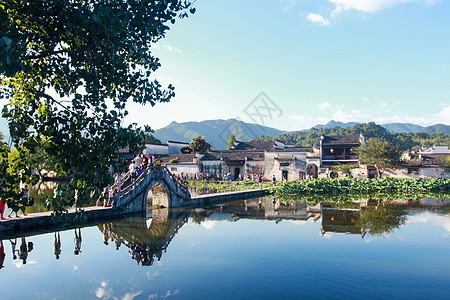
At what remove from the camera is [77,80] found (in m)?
5.38

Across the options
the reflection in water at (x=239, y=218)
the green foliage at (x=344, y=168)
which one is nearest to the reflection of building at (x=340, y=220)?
the reflection in water at (x=239, y=218)

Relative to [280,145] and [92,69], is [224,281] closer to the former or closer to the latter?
[92,69]

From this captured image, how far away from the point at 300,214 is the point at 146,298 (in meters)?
11.7

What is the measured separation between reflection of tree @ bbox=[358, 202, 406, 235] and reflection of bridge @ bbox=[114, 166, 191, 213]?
9.12 m

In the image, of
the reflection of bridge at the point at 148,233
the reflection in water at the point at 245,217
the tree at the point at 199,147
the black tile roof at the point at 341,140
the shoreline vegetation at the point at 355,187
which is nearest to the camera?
the reflection of bridge at the point at 148,233


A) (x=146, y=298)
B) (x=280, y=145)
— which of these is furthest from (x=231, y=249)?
(x=280, y=145)

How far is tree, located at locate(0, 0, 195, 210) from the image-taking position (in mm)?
4805

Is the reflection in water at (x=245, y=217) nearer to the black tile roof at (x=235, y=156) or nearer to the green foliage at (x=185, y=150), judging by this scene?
the black tile roof at (x=235, y=156)

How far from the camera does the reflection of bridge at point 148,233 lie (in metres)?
9.71

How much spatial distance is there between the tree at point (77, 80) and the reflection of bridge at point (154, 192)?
32.9ft

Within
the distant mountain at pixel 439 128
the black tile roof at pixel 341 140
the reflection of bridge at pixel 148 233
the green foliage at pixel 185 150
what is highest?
the distant mountain at pixel 439 128

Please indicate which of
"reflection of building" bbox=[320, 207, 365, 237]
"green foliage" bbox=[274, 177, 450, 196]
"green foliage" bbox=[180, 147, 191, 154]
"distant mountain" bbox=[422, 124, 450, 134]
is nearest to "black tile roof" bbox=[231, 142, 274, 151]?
"green foliage" bbox=[180, 147, 191, 154]

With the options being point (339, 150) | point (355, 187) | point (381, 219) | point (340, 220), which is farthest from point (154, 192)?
point (339, 150)

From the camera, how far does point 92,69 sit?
532 centimetres
